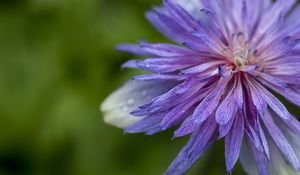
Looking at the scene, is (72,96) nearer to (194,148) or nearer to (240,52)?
(240,52)

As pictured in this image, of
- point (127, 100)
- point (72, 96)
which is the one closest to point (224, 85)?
point (127, 100)

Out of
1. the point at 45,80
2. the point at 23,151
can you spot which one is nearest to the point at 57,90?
the point at 45,80

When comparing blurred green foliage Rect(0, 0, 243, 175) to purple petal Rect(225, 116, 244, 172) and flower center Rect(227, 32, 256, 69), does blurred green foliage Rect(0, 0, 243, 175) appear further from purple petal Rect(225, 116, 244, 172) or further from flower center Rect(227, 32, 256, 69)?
purple petal Rect(225, 116, 244, 172)

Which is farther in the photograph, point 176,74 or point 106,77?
point 106,77

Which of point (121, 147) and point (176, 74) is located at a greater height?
point (176, 74)

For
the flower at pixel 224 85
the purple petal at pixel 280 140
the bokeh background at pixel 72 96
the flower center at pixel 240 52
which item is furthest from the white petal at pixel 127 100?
the bokeh background at pixel 72 96

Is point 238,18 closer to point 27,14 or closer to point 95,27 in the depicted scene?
point 95,27

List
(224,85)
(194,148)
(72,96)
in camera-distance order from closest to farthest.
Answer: (194,148) < (224,85) < (72,96)
